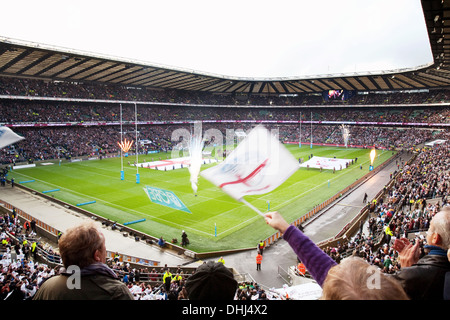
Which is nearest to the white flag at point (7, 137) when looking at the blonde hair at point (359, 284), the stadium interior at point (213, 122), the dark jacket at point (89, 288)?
the stadium interior at point (213, 122)

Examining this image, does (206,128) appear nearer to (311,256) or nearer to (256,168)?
(256,168)

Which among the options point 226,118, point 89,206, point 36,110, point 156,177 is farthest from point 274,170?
point 226,118

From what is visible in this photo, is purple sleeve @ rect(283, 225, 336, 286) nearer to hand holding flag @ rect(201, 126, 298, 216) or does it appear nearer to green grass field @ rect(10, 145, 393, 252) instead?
hand holding flag @ rect(201, 126, 298, 216)

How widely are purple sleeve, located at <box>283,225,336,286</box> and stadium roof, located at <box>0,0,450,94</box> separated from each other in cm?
1993

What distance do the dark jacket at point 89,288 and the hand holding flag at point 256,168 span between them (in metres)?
3.12

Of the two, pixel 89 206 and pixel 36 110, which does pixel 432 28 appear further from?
pixel 36 110

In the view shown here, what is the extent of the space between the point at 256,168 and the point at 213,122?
271 feet

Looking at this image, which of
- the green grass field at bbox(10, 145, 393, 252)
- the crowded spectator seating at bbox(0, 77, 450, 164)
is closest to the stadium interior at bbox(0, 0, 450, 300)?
the crowded spectator seating at bbox(0, 77, 450, 164)

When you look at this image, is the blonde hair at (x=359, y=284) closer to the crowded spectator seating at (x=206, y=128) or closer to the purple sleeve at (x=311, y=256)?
the purple sleeve at (x=311, y=256)

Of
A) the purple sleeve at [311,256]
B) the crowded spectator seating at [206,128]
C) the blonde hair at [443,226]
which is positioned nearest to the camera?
the purple sleeve at [311,256]

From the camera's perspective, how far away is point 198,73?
212 ft

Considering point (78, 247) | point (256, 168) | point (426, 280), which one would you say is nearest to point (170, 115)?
point (256, 168)

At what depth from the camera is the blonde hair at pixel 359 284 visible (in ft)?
5.46
